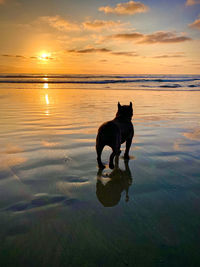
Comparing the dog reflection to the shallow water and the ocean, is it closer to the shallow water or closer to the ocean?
the shallow water

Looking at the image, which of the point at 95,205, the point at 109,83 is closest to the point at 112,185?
the point at 95,205

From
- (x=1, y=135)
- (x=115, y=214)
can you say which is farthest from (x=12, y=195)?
(x=1, y=135)

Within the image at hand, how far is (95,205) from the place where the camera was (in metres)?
2.50

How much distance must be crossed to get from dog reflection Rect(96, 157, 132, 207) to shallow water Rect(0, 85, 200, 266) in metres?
0.01

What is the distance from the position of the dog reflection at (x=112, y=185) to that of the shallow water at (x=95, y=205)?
0.04 feet

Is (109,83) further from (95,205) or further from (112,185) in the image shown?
(95,205)

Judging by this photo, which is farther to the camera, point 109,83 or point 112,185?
point 109,83

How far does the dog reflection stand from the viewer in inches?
105

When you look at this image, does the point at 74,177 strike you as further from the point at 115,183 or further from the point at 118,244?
the point at 118,244

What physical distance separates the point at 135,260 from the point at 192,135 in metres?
4.78

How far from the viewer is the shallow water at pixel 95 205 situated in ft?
5.83

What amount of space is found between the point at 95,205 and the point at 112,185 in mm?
633

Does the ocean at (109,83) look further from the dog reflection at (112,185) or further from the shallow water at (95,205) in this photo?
the dog reflection at (112,185)

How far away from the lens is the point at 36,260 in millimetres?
1707
